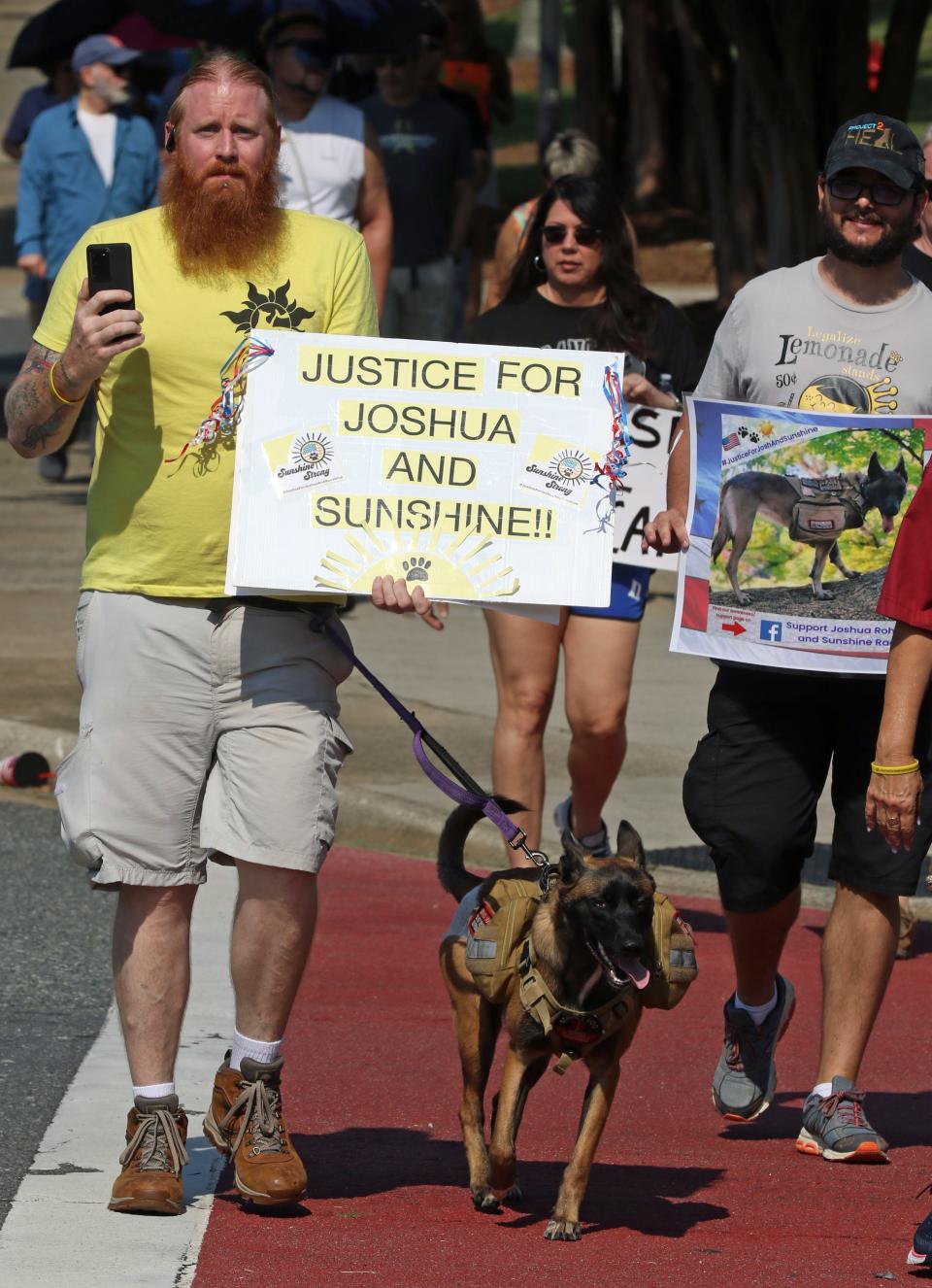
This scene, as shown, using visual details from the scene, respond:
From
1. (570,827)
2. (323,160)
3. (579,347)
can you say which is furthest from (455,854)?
(323,160)

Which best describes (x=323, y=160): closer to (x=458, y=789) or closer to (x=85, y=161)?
(x=458, y=789)

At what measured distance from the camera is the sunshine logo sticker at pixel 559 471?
5.02 meters

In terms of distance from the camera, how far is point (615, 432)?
5.06 metres

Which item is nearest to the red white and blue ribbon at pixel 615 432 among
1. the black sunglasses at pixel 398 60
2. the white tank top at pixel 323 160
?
the white tank top at pixel 323 160

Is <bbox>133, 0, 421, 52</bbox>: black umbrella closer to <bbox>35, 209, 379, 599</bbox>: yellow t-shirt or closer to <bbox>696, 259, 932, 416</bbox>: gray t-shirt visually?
<bbox>696, 259, 932, 416</bbox>: gray t-shirt

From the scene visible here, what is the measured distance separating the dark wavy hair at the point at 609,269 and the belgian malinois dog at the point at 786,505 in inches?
72.2

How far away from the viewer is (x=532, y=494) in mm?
5027

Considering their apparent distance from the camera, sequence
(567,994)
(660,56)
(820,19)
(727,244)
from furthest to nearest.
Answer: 1. (660,56)
2. (727,244)
3. (820,19)
4. (567,994)

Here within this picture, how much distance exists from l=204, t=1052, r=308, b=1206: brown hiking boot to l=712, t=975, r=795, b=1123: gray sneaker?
1.27m

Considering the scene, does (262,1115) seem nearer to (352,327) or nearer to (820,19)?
(352,327)

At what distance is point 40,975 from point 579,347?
8.05ft

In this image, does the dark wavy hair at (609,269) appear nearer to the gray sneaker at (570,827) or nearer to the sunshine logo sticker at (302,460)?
the gray sneaker at (570,827)

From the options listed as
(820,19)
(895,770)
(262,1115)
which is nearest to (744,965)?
(895,770)

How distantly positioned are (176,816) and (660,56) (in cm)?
3094
